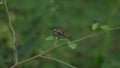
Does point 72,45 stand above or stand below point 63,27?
below

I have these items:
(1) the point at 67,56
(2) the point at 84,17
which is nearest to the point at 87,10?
(2) the point at 84,17

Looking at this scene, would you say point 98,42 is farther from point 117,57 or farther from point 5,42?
point 5,42

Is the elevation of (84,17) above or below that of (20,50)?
above

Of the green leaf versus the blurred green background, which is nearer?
the green leaf

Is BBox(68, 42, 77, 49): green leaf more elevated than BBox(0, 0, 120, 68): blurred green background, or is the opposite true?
BBox(0, 0, 120, 68): blurred green background

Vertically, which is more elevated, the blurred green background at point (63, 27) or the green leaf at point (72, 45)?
the blurred green background at point (63, 27)

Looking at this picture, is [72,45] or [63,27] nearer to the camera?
[72,45]

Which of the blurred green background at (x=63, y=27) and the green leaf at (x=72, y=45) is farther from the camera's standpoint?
the blurred green background at (x=63, y=27)

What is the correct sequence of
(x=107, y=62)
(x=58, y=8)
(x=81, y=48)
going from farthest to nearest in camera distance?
(x=81, y=48) < (x=58, y=8) < (x=107, y=62)
